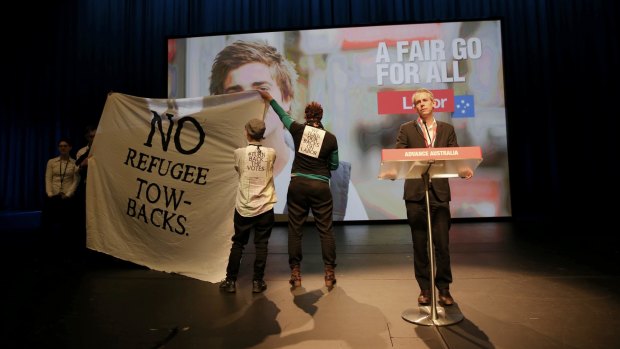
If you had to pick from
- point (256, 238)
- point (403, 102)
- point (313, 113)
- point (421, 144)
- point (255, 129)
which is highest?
point (403, 102)

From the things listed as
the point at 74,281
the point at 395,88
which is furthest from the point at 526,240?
the point at 74,281

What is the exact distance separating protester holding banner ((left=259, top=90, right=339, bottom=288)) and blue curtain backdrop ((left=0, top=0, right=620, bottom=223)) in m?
4.06

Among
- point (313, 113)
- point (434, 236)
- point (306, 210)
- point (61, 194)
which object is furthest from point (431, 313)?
point (61, 194)

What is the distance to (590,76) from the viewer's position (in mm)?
6043

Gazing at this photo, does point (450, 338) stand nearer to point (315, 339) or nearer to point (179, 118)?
point (315, 339)

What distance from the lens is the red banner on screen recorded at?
18.1 ft

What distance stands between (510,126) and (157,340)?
6000mm

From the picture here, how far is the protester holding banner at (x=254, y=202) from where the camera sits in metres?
2.39

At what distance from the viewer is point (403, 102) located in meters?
5.59

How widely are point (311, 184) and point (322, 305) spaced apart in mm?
802

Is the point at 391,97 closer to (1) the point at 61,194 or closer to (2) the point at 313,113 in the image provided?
(2) the point at 313,113

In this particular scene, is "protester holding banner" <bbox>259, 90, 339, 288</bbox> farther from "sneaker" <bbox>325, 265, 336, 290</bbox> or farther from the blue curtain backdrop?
the blue curtain backdrop

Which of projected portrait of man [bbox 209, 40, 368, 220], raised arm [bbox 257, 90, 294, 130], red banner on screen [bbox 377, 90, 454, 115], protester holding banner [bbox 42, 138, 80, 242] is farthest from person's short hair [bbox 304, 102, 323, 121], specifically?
red banner on screen [bbox 377, 90, 454, 115]

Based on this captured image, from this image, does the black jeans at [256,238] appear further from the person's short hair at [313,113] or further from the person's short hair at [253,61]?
the person's short hair at [253,61]
